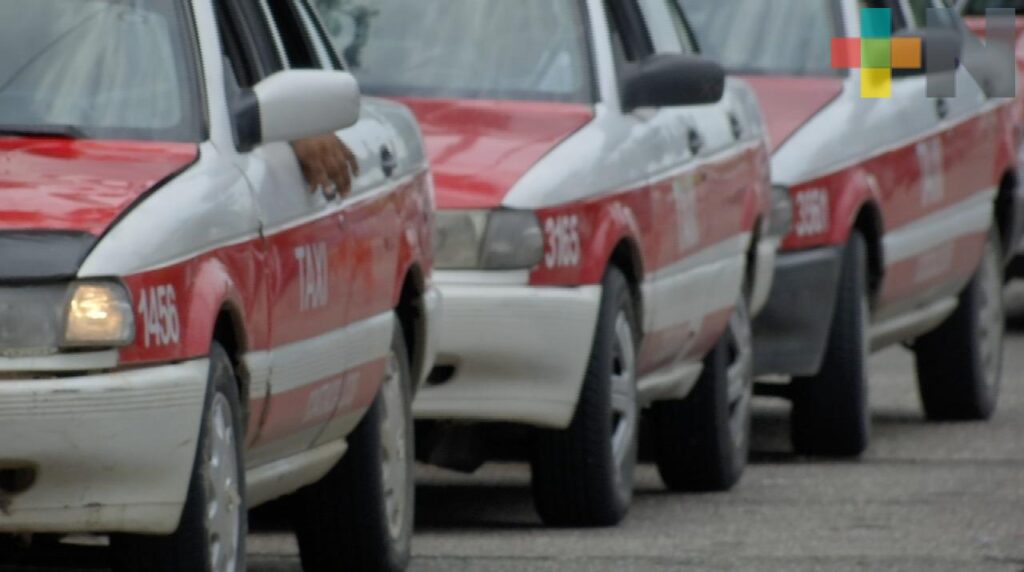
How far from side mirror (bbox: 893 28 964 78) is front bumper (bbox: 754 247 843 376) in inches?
48.9

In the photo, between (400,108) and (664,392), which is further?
(664,392)

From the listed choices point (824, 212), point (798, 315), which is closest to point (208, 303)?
point (798, 315)

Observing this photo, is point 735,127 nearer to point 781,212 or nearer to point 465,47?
point 781,212

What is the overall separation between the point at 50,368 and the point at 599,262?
3.68 metres

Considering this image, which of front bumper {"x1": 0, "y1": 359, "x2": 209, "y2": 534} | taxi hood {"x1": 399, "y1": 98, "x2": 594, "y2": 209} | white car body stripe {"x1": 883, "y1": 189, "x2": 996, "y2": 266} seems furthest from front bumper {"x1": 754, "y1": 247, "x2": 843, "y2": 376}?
front bumper {"x1": 0, "y1": 359, "x2": 209, "y2": 534}

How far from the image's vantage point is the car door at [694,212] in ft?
34.9

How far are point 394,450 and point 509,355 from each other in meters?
0.88

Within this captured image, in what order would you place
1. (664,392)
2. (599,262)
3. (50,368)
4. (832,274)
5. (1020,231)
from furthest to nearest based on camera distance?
(1020,231)
(832,274)
(664,392)
(599,262)
(50,368)

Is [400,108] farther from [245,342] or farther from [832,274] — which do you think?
[832,274]

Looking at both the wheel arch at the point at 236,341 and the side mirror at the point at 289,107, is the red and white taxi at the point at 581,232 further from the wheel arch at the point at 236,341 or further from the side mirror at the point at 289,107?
the wheel arch at the point at 236,341

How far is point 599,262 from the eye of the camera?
9734 millimetres

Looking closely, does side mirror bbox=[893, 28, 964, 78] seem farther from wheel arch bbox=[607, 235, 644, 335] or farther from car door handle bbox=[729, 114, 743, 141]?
wheel arch bbox=[607, 235, 644, 335]

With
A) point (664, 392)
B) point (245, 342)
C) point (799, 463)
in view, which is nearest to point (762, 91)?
point (799, 463)

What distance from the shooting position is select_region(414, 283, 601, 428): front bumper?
944cm
